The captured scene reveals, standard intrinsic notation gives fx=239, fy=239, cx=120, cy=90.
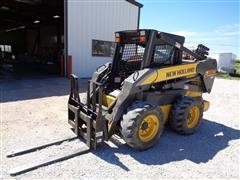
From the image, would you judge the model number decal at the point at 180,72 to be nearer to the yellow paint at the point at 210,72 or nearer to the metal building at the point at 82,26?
the yellow paint at the point at 210,72

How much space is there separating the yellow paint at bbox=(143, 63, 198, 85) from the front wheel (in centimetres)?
52

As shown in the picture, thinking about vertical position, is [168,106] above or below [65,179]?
above

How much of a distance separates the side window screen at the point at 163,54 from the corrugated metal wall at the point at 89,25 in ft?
28.5

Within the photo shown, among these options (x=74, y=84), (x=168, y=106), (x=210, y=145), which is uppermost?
(x=74, y=84)

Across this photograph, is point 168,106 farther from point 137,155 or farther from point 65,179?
point 65,179

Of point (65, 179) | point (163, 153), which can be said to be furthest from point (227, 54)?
point (65, 179)

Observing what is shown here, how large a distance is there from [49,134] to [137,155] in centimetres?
186

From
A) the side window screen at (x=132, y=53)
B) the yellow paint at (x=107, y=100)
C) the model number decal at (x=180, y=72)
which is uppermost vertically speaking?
the side window screen at (x=132, y=53)

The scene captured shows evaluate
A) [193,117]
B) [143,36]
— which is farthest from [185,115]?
[143,36]

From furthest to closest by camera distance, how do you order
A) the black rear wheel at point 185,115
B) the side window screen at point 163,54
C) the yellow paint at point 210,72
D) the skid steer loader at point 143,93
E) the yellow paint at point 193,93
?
the yellow paint at point 210,72 < the yellow paint at point 193,93 < the black rear wheel at point 185,115 < the side window screen at point 163,54 < the skid steer loader at point 143,93

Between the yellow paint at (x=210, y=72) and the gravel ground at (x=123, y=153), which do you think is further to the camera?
the yellow paint at (x=210, y=72)

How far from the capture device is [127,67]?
5215 millimetres

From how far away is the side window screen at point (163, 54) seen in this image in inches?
180

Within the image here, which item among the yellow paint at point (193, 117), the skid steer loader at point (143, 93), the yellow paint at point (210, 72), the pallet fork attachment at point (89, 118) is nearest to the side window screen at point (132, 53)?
the skid steer loader at point (143, 93)
